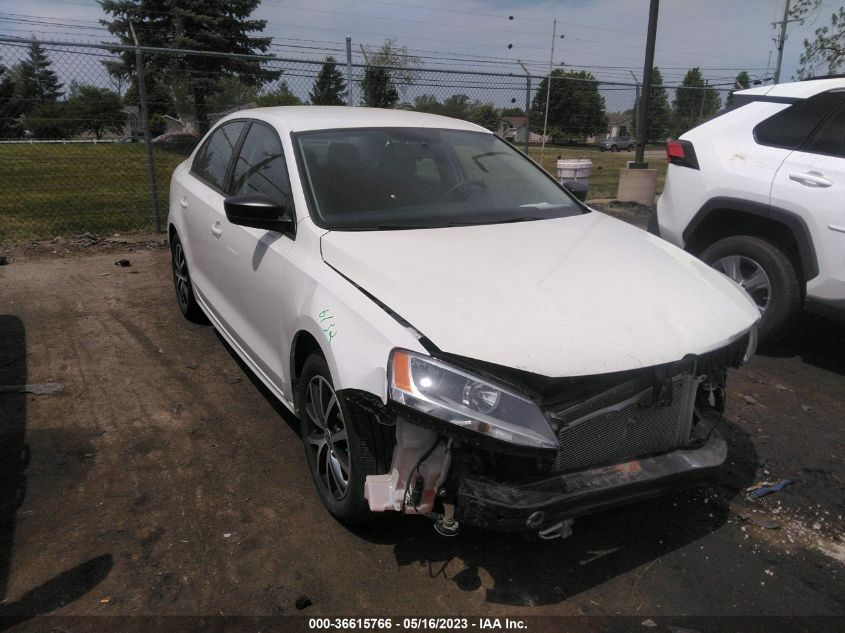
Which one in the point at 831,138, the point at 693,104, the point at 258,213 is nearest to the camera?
the point at 258,213

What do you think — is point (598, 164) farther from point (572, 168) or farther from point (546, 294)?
point (546, 294)

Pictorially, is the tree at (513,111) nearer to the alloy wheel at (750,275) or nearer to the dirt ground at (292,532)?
the alloy wheel at (750,275)

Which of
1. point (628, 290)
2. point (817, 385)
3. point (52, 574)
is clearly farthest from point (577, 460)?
point (817, 385)

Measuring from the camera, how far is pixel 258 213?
3.11 m

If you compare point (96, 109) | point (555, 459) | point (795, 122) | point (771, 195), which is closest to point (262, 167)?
point (555, 459)

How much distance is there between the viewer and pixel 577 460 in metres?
2.33

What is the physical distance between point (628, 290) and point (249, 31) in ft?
120

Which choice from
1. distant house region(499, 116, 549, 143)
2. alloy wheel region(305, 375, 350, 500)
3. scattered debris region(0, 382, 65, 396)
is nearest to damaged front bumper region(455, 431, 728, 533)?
alloy wheel region(305, 375, 350, 500)

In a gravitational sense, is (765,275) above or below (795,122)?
below

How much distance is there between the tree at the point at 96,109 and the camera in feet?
27.1

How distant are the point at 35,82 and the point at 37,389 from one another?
582 centimetres

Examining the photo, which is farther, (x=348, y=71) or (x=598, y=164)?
(x=598, y=164)

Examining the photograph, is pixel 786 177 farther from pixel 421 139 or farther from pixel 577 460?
pixel 577 460

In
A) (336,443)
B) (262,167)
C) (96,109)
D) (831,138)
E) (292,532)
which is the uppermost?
(96,109)
